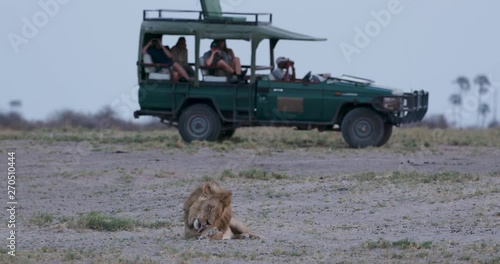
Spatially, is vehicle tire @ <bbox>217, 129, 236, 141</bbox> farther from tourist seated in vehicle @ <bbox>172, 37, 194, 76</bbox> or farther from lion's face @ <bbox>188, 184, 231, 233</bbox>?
lion's face @ <bbox>188, 184, 231, 233</bbox>

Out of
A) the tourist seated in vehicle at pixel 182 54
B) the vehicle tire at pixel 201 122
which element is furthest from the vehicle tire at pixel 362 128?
the tourist seated in vehicle at pixel 182 54

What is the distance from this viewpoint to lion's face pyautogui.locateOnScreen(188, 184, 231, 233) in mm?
11750

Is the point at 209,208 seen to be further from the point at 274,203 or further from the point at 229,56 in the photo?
the point at 229,56

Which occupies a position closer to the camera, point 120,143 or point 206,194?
point 206,194

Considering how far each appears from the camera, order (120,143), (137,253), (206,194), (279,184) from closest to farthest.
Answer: (137,253) < (206,194) < (279,184) < (120,143)

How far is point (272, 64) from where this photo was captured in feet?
A: 83.5

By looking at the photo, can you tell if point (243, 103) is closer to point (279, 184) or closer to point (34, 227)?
point (279, 184)

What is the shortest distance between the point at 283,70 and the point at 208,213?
12.9 m

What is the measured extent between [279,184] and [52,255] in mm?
6887

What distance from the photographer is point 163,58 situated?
81.1 feet

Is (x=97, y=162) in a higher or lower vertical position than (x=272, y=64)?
lower

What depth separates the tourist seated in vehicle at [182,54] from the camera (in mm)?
24719

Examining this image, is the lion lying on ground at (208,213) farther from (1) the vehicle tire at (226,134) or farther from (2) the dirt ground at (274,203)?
(1) the vehicle tire at (226,134)

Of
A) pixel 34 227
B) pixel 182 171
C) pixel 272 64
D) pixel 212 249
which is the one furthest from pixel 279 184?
pixel 272 64
